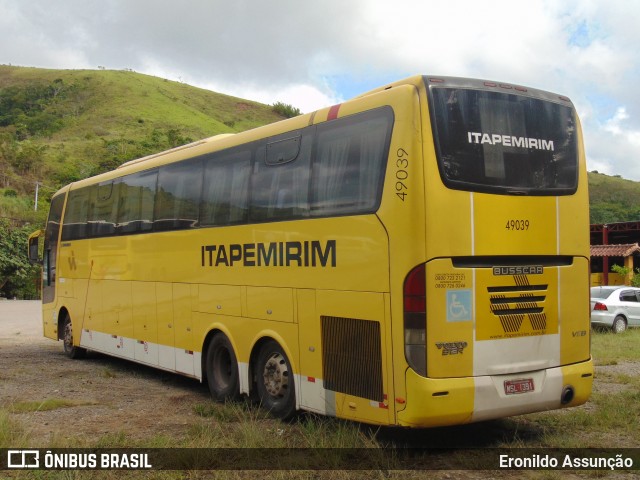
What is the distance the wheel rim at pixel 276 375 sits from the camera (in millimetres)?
8242

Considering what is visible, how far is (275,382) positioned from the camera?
8359 millimetres

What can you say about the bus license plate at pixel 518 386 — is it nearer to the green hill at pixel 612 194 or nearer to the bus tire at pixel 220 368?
the bus tire at pixel 220 368

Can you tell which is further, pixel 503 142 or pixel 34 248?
pixel 34 248

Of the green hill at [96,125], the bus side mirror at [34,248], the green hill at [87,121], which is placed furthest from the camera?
the green hill at [96,125]

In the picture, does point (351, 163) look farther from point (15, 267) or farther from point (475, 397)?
point (15, 267)

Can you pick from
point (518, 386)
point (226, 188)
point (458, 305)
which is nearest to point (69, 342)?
point (226, 188)

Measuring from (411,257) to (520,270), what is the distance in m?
1.24

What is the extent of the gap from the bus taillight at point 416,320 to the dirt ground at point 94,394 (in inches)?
109

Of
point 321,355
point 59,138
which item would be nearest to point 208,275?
point 321,355

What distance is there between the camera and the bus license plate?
6694 mm

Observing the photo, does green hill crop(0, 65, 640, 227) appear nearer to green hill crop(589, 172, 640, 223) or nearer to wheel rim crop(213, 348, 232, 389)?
green hill crop(589, 172, 640, 223)

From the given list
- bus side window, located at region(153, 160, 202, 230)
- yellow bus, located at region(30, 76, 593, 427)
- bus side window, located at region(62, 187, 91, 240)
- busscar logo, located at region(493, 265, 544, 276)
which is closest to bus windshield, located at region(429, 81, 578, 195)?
yellow bus, located at region(30, 76, 593, 427)

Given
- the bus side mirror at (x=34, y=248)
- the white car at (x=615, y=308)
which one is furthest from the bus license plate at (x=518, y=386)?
the white car at (x=615, y=308)

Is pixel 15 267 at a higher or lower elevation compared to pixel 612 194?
lower
